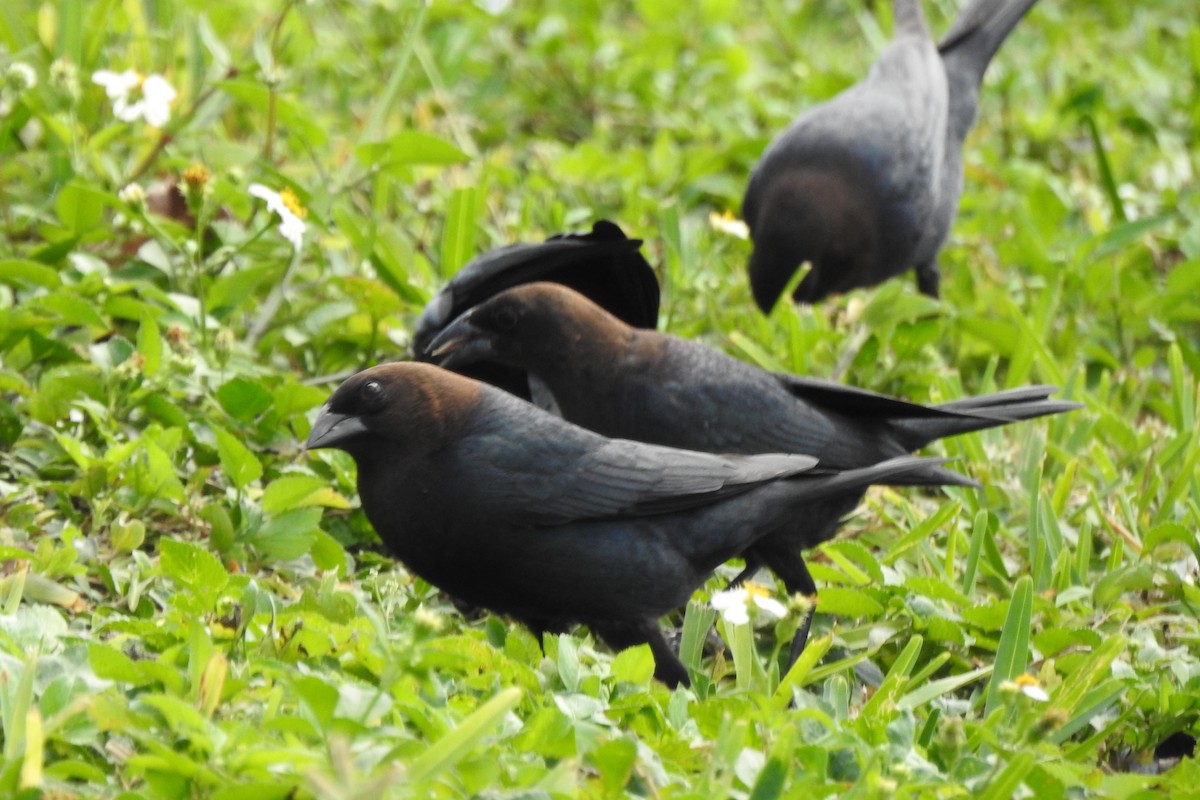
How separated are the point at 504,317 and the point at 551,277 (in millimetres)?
544

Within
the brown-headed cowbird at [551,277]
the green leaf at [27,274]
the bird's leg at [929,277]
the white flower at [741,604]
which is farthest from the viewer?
the bird's leg at [929,277]

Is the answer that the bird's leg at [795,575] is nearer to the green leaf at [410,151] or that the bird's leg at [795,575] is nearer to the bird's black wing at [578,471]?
the bird's black wing at [578,471]

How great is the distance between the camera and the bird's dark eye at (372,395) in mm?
3455

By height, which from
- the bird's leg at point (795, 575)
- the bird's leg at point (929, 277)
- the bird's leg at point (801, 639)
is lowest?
the bird's leg at point (929, 277)

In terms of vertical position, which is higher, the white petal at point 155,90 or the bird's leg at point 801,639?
the white petal at point 155,90

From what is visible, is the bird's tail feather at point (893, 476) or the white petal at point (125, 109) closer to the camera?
the bird's tail feather at point (893, 476)

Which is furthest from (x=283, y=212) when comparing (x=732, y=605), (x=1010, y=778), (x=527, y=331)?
(x=1010, y=778)

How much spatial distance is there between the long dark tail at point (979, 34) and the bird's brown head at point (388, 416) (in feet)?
14.8

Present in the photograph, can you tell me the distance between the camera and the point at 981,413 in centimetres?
409

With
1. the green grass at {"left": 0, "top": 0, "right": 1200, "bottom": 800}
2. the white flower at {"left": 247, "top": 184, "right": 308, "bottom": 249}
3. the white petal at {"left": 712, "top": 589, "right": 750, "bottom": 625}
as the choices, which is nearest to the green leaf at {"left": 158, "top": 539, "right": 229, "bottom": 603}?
the green grass at {"left": 0, "top": 0, "right": 1200, "bottom": 800}

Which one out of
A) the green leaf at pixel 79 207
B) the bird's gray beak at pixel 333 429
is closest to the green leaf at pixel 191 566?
the bird's gray beak at pixel 333 429

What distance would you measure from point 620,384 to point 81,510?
1340mm

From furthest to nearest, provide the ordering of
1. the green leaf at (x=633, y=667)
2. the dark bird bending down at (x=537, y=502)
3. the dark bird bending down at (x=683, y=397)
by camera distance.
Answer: the dark bird bending down at (x=683, y=397) → the dark bird bending down at (x=537, y=502) → the green leaf at (x=633, y=667)

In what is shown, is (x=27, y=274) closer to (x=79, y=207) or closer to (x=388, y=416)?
(x=79, y=207)
